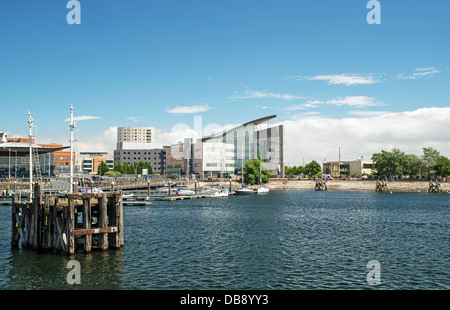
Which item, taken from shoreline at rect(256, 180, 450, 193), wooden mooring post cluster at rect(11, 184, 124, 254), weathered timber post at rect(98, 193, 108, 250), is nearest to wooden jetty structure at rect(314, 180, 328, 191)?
shoreline at rect(256, 180, 450, 193)

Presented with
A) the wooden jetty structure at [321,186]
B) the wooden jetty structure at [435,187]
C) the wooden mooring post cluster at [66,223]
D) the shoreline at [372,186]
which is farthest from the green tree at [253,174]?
the wooden mooring post cluster at [66,223]

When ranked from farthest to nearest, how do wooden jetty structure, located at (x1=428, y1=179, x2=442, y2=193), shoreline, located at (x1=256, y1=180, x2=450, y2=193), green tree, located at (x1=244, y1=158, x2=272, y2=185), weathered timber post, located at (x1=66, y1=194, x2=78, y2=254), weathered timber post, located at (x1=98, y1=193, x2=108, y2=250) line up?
green tree, located at (x1=244, y1=158, x2=272, y2=185) → shoreline, located at (x1=256, y1=180, x2=450, y2=193) → wooden jetty structure, located at (x1=428, y1=179, x2=442, y2=193) → weathered timber post, located at (x1=98, y1=193, x2=108, y2=250) → weathered timber post, located at (x1=66, y1=194, x2=78, y2=254)

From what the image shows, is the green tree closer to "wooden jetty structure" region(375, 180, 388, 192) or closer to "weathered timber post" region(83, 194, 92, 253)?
"wooden jetty structure" region(375, 180, 388, 192)

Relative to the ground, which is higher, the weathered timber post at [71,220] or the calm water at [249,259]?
the weathered timber post at [71,220]

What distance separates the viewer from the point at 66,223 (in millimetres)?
35625

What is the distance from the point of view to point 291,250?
136 ft

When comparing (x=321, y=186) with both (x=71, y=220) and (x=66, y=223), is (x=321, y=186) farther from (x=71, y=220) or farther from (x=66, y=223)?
(x=71, y=220)

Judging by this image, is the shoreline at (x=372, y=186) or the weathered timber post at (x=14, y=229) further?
the shoreline at (x=372, y=186)

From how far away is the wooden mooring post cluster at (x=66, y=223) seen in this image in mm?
35844

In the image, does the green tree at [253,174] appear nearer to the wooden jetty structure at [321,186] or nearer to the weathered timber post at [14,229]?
the wooden jetty structure at [321,186]

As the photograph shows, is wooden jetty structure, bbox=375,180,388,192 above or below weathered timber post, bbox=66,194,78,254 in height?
below

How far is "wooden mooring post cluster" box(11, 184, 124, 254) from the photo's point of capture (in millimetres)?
35844
